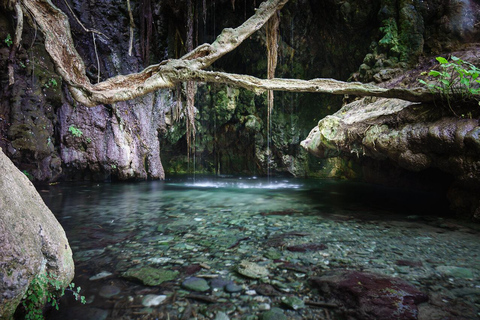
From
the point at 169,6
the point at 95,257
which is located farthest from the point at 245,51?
the point at 95,257

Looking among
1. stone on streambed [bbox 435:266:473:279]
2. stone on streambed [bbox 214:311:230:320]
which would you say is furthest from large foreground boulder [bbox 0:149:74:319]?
stone on streambed [bbox 435:266:473:279]

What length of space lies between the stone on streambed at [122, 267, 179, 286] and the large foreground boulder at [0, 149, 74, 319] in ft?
1.68

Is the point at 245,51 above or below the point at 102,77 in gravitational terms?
above

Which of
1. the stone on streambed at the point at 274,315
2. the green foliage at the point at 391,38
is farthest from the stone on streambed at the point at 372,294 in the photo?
the green foliage at the point at 391,38

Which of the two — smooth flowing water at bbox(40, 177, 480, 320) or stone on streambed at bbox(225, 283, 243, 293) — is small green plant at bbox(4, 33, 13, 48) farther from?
stone on streambed at bbox(225, 283, 243, 293)

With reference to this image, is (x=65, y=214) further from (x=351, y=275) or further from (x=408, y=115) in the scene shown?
(x=408, y=115)

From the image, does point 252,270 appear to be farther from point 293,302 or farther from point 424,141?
point 424,141

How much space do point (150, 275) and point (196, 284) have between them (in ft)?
1.48

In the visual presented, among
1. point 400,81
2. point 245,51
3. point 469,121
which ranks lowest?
point 469,121

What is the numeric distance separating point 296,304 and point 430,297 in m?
1.02

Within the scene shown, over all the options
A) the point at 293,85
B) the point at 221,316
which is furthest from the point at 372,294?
the point at 293,85

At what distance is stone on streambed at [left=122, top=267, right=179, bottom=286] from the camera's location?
2066mm

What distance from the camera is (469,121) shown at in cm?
362

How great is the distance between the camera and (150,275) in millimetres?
2162
